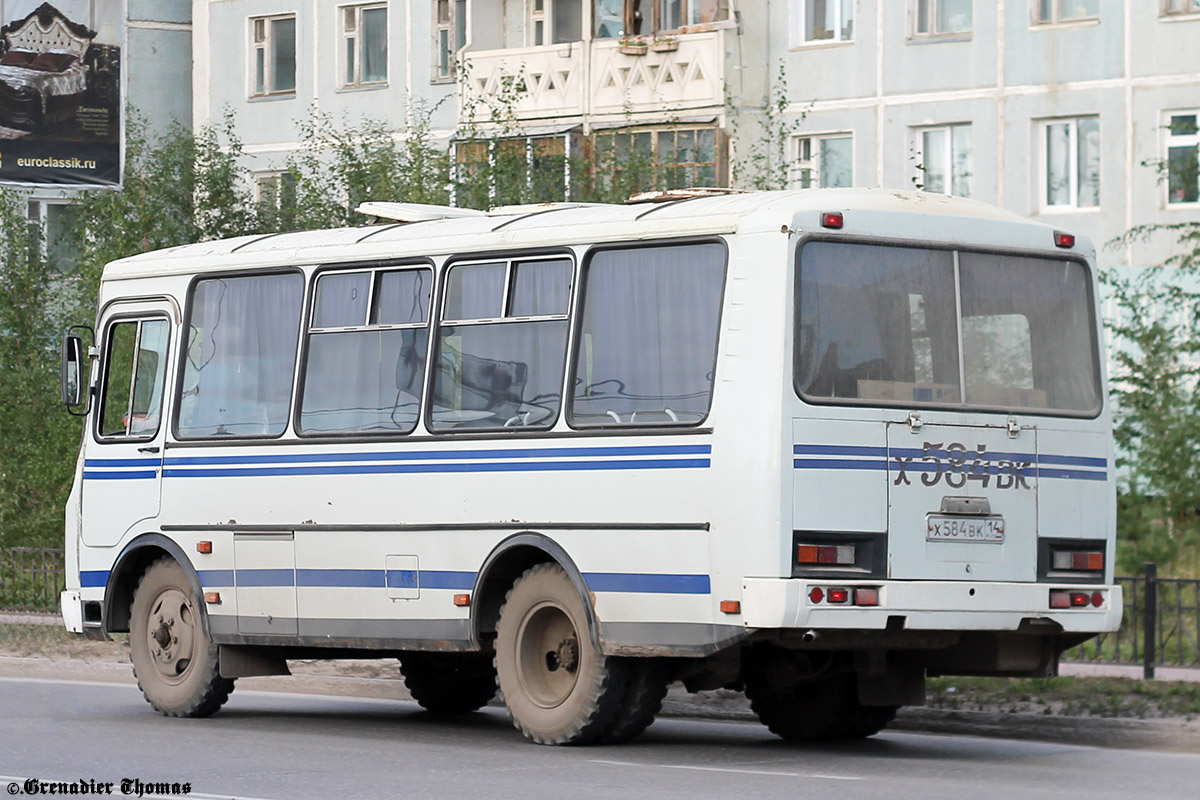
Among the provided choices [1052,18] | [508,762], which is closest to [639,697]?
[508,762]

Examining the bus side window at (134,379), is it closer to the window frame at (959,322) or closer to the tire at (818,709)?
the tire at (818,709)

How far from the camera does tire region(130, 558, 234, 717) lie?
15.9m

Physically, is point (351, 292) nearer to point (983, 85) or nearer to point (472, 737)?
point (472, 737)

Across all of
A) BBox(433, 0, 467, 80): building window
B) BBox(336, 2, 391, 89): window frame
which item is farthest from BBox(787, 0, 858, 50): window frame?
BBox(336, 2, 391, 89): window frame

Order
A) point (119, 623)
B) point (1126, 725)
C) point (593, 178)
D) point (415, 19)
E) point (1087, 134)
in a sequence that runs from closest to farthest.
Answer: point (1126, 725) < point (119, 623) < point (593, 178) < point (1087, 134) < point (415, 19)

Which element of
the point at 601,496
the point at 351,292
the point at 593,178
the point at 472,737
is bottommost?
the point at 472,737

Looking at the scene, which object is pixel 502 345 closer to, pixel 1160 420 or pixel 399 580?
pixel 399 580

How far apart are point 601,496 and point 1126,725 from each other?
143 inches

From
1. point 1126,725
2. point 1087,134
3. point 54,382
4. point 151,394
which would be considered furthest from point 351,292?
point 1087,134

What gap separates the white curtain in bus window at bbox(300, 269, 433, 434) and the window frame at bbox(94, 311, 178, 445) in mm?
1558

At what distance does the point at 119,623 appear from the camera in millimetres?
16562

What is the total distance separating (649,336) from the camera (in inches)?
525

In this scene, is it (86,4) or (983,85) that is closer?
(86,4)

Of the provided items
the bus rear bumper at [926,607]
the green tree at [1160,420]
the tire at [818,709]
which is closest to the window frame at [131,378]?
the tire at [818,709]
